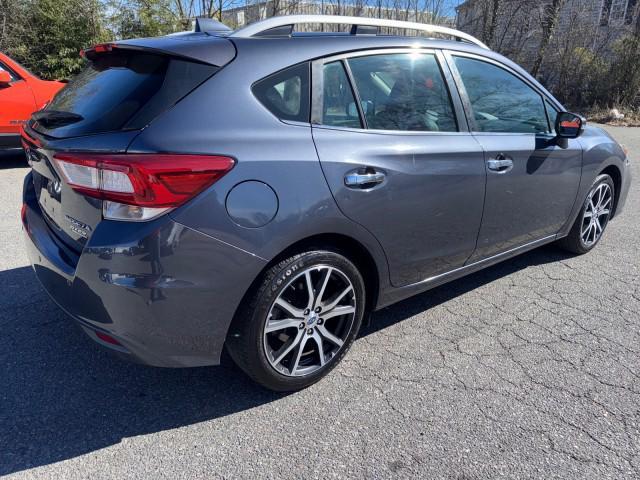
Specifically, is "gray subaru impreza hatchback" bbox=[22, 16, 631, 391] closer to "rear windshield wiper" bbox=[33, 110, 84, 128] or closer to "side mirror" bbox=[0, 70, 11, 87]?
"rear windshield wiper" bbox=[33, 110, 84, 128]

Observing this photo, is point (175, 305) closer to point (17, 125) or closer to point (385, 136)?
point (385, 136)

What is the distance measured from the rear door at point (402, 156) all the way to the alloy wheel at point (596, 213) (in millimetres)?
1753

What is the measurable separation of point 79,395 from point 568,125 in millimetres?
3607

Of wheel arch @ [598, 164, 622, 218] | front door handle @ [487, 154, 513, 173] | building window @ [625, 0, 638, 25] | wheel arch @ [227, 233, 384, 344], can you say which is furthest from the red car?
building window @ [625, 0, 638, 25]

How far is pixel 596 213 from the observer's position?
4.48 metres

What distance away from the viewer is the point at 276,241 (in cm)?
222

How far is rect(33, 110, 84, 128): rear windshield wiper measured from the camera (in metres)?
2.38

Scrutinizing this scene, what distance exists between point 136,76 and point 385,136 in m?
1.26

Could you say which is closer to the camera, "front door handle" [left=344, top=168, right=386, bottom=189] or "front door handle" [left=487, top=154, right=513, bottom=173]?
"front door handle" [left=344, top=168, right=386, bottom=189]

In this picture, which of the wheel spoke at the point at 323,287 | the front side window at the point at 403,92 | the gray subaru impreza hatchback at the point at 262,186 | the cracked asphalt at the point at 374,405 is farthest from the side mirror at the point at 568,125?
the wheel spoke at the point at 323,287

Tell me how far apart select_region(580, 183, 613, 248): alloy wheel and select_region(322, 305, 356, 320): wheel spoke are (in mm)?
2702

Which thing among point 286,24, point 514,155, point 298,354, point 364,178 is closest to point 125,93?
point 286,24

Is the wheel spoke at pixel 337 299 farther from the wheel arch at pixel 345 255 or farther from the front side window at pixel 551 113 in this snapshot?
the front side window at pixel 551 113

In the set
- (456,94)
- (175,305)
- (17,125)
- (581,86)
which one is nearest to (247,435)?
(175,305)
